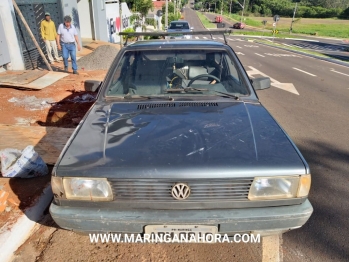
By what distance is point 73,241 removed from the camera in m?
2.72

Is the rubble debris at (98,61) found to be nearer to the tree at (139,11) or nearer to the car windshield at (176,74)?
the car windshield at (176,74)

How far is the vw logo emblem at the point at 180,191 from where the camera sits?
203cm

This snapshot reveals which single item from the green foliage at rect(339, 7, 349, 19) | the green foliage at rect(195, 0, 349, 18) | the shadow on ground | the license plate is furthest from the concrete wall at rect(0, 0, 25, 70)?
the green foliage at rect(195, 0, 349, 18)

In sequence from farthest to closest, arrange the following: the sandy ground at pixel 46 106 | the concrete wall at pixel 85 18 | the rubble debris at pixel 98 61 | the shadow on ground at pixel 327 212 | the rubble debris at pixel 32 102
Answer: the concrete wall at pixel 85 18 → the rubble debris at pixel 98 61 → the rubble debris at pixel 32 102 → the sandy ground at pixel 46 106 → the shadow on ground at pixel 327 212

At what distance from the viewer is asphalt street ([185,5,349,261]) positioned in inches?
107

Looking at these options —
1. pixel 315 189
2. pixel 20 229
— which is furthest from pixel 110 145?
pixel 315 189

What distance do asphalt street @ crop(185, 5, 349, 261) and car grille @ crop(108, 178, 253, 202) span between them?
100 cm

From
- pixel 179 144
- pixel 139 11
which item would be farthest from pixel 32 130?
pixel 139 11

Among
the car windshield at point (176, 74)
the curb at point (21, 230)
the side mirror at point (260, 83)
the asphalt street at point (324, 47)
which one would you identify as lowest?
the asphalt street at point (324, 47)

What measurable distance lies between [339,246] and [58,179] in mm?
2546

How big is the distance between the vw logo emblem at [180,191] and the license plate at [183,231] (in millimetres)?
237

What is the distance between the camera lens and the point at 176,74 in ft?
11.3

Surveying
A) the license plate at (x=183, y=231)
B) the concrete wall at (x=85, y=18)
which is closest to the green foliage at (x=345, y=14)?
the concrete wall at (x=85, y=18)

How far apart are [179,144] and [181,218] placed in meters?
0.54
